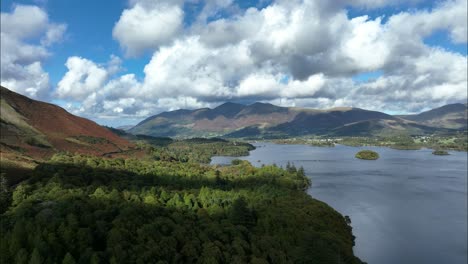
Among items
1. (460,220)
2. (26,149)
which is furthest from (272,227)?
(26,149)

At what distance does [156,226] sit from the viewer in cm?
6203

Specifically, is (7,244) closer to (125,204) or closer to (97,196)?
(125,204)

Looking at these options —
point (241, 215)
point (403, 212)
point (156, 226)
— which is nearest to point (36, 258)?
point (156, 226)

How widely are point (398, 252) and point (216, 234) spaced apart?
44927 millimetres

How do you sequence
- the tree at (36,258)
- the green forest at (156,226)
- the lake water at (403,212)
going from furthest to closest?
the lake water at (403,212), the green forest at (156,226), the tree at (36,258)

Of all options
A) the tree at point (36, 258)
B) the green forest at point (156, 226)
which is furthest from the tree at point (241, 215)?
the tree at point (36, 258)

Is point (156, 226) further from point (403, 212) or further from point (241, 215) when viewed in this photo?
point (403, 212)

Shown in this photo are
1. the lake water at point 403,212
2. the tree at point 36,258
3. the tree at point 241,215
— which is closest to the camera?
the tree at point 36,258

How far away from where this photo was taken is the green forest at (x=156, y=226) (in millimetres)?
51500

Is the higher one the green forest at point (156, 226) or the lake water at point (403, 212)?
the green forest at point (156, 226)

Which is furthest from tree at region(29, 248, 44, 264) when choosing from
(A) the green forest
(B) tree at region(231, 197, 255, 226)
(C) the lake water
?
(C) the lake water

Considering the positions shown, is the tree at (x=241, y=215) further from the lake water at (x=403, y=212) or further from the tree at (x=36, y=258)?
the tree at (x=36, y=258)

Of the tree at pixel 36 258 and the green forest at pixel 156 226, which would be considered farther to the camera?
the green forest at pixel 156 226

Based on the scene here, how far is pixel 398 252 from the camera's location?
3282 inches
